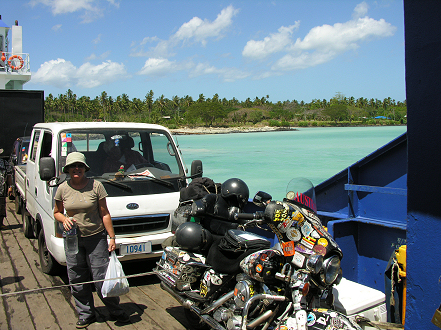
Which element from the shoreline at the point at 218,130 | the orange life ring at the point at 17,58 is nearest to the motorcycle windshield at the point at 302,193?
the orange life ring at the point at 17,58

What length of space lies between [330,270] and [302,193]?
71 centimetres

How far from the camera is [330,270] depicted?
9.04ft

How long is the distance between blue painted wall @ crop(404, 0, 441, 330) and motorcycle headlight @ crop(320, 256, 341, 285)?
57cm

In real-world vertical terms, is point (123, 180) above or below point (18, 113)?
below

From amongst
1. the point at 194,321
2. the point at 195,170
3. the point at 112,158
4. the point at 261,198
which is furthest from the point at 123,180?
the point at 261,198

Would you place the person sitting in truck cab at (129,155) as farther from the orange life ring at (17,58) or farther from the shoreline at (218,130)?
the shoreline at (218,130)

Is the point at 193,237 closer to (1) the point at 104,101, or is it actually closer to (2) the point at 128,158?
(2) the point at 128,158

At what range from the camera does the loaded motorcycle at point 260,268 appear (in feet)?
9.02

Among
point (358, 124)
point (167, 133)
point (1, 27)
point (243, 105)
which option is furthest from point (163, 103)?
point (167, 133)

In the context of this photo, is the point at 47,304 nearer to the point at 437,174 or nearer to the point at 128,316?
the point at 128,316

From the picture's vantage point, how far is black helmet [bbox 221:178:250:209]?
12.1 feet

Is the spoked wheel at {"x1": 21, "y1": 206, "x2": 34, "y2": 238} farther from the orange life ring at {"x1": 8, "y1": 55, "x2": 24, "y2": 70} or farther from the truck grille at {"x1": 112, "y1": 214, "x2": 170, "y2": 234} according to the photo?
the orange life ring at {"x1": 8, "y1": 55, "x2": 24, "y2": 70}

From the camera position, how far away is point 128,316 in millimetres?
3998

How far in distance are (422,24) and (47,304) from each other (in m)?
4.41
